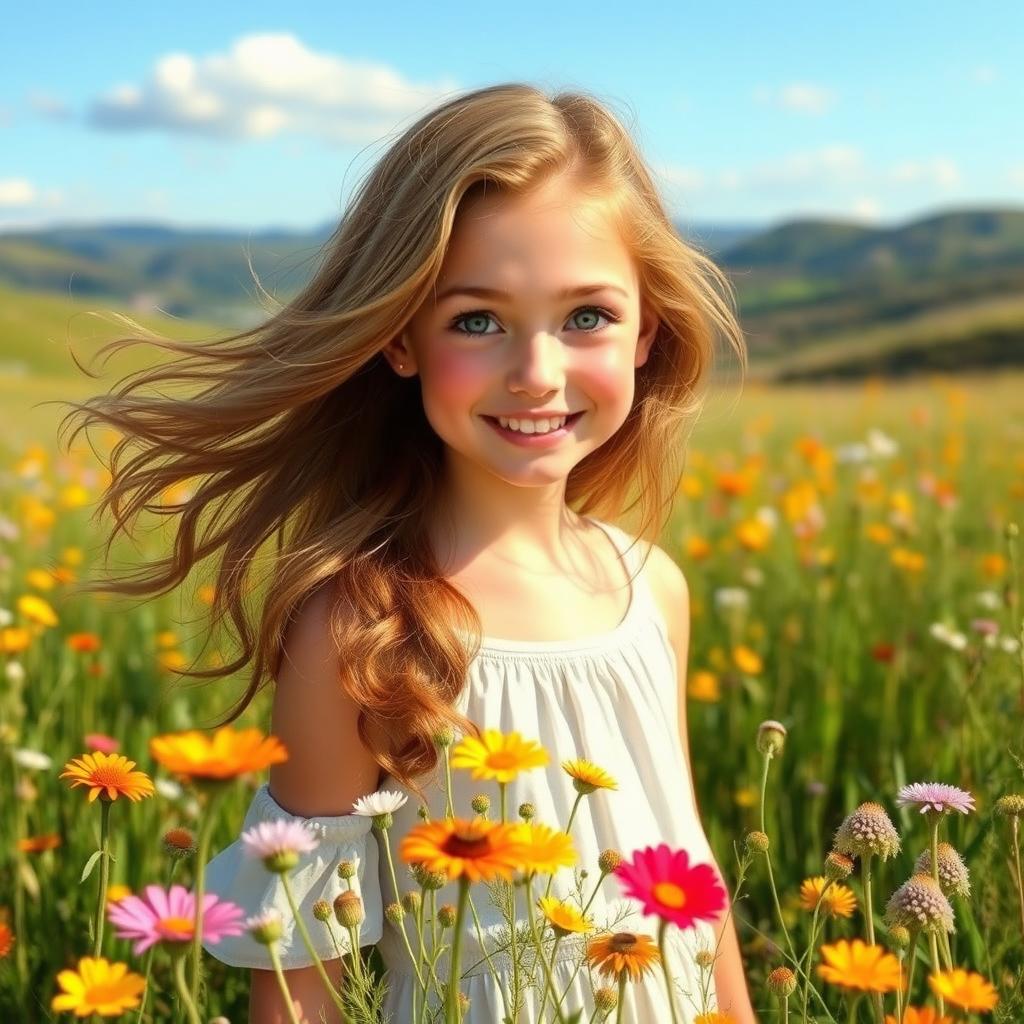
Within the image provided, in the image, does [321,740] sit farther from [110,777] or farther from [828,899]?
[828,899]

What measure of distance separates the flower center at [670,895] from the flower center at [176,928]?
0.28 metres

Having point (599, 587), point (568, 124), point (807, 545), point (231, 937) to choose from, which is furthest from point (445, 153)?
point (807, 545)

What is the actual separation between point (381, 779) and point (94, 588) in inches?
20.9

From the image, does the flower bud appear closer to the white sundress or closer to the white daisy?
the white daisy

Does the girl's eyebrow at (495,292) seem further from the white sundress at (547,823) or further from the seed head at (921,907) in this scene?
the seed head at (921,907)

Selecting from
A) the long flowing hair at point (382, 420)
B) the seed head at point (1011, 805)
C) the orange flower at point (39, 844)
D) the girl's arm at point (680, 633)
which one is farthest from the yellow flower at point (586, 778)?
the orange flower at point (39, 844)

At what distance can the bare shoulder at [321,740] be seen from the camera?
153cm

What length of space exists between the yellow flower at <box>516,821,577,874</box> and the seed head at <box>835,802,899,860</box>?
31 centimetres

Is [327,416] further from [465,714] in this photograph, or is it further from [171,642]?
[171,642]

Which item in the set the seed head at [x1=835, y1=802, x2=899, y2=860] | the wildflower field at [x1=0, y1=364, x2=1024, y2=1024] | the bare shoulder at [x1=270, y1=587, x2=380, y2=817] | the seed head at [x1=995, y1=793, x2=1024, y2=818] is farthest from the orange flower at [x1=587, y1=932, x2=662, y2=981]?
the bare shoulder at [x1=270, y1=587, x2=380, y2=817]

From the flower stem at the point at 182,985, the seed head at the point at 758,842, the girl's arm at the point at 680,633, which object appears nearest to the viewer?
the flower stem at the point at 182,985

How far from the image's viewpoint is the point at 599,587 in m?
1.83

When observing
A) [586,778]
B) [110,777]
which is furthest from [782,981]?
[110,777]

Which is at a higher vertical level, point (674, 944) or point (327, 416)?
point (327, 416)
